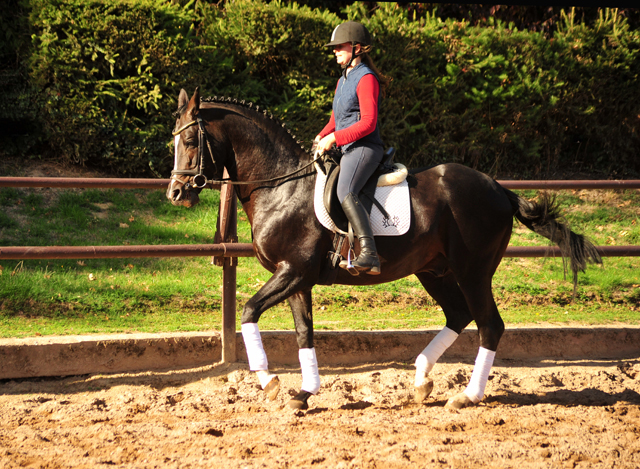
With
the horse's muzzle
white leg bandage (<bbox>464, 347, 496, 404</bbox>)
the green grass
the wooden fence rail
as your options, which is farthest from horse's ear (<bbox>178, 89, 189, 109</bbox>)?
white leg bandage (<bbox>464, 347, 496, 404</bbox>)

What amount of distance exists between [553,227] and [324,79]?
5775 millimetres

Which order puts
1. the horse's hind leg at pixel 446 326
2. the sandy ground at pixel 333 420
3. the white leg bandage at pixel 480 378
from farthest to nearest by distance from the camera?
the horse's hind leg at pixel 446 326 < the white leg bandage at pixel 480 378 < the sandy ground at pixel 333 420

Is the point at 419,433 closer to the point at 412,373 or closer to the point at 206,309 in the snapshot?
the point at 412,373

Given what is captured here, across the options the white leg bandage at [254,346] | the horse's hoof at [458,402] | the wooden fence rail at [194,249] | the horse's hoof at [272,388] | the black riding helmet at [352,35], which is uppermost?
the black riding helmet at [352,35]

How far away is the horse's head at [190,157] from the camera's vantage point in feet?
13.2

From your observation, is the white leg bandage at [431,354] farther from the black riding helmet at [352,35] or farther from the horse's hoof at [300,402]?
the black riding helmet at [352,35]

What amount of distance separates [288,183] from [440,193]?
118 centimetres

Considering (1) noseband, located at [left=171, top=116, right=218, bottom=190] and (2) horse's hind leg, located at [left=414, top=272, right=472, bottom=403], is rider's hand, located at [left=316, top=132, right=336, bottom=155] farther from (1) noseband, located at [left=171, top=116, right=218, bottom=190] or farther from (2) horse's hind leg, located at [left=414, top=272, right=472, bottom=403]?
(2) horse's hind leg, located at [left=414, top=272, right=472, bottom=403]

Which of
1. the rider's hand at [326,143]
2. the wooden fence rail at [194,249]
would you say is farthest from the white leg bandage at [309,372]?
the rider's hand at [326,143]

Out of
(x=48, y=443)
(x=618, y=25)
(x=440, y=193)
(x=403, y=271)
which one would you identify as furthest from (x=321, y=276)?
(x=618, y=25)

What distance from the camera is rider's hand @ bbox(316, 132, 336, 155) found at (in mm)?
4133

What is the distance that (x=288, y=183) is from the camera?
4.28 metres

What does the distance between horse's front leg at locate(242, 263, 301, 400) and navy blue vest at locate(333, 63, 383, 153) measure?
1027 millimetres

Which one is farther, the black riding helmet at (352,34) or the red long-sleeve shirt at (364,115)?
the black riding helmet at (352,34)
